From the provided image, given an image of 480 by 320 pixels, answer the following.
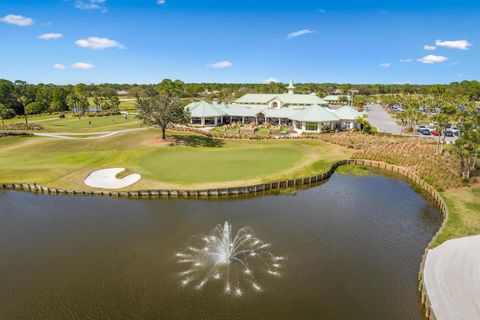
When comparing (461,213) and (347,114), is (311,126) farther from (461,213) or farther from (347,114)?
(461,213)

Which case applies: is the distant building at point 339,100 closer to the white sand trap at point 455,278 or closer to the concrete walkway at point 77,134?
the concrete walkway at point 77,134

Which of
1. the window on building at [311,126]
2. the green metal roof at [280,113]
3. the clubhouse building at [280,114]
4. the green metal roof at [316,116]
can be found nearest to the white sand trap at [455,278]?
the green metal roof at [316,116]

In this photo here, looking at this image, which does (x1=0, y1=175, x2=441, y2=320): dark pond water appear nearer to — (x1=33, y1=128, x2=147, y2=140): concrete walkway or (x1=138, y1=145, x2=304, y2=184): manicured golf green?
(x1=138, y1=145, x2=304, y2=184): manicured golf green

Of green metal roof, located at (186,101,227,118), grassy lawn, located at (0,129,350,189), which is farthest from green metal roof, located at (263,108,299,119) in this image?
grassy lawn, located at (0,129,350,189)

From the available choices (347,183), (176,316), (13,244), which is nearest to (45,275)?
(13,244)

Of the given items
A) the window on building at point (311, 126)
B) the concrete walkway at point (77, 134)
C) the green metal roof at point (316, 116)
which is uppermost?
the green metal roof at point (316, 116)

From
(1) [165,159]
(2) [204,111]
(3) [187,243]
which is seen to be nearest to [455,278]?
(3) [187,243]
